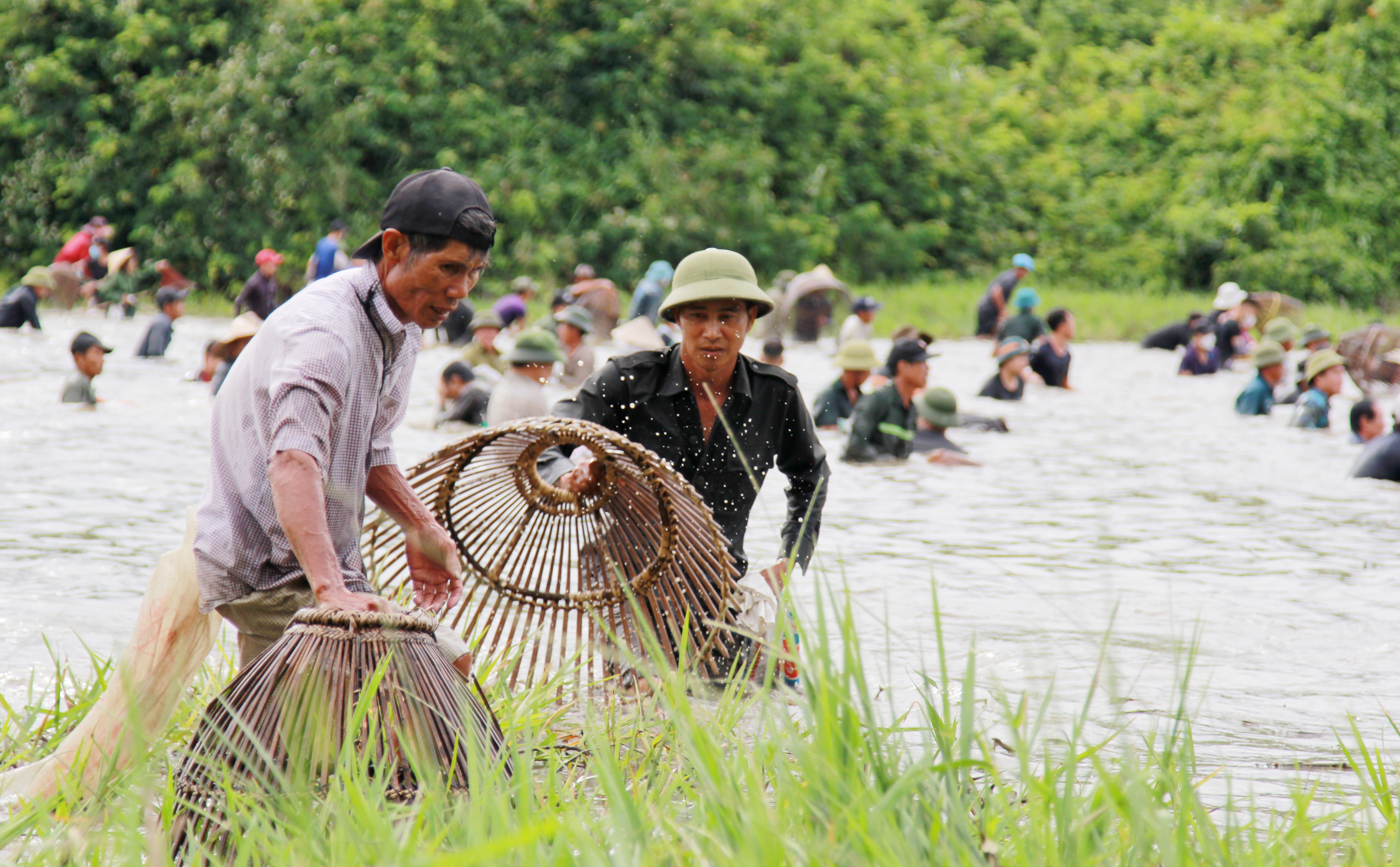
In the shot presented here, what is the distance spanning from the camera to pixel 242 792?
2.71 meters

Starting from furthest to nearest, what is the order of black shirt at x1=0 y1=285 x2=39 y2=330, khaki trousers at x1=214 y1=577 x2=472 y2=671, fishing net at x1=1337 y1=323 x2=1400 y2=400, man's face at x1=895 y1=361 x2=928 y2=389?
black shirt at x1=0 y1=285 x2=39 y2=330
fishing net at x1=1337 y1=323 x2=1400 y2=400
man's face at x1=895 y1=361 x2=928 y2=389
khaki trousers at x1=214 y1=577 x2=472 y2=671

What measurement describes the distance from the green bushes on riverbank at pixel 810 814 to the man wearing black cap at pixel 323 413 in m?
0.41

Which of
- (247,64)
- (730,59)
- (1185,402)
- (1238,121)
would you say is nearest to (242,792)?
(1185,402)

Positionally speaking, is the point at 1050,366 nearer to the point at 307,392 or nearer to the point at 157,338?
the point at 157,338

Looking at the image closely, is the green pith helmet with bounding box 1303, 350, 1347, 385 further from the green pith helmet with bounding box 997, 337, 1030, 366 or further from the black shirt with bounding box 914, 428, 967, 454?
the black shirt with bounding box 914, 428, 967, 454

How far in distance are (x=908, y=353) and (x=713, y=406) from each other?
21.6 feet

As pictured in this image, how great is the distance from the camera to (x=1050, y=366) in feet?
51.6

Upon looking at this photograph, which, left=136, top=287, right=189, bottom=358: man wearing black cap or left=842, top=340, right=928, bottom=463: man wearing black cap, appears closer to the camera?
left=842, top=340, right=928, bottom=463: man wearing black cap

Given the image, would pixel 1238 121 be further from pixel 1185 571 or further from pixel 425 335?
pixel 1185 571

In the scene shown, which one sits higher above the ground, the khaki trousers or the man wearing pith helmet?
the man wearing pith helmet

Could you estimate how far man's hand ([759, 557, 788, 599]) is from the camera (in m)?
4.03

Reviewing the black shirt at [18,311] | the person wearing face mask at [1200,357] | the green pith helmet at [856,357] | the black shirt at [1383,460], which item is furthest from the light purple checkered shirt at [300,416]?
the black shirt at [18,311]

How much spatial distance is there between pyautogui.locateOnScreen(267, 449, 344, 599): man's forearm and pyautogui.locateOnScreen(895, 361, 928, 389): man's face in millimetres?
8227

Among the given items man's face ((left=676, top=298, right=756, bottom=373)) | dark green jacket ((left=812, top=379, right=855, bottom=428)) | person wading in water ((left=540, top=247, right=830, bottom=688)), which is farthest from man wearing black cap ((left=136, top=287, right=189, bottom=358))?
man's face ((left=676, top=298, right=756, bottom=373))
